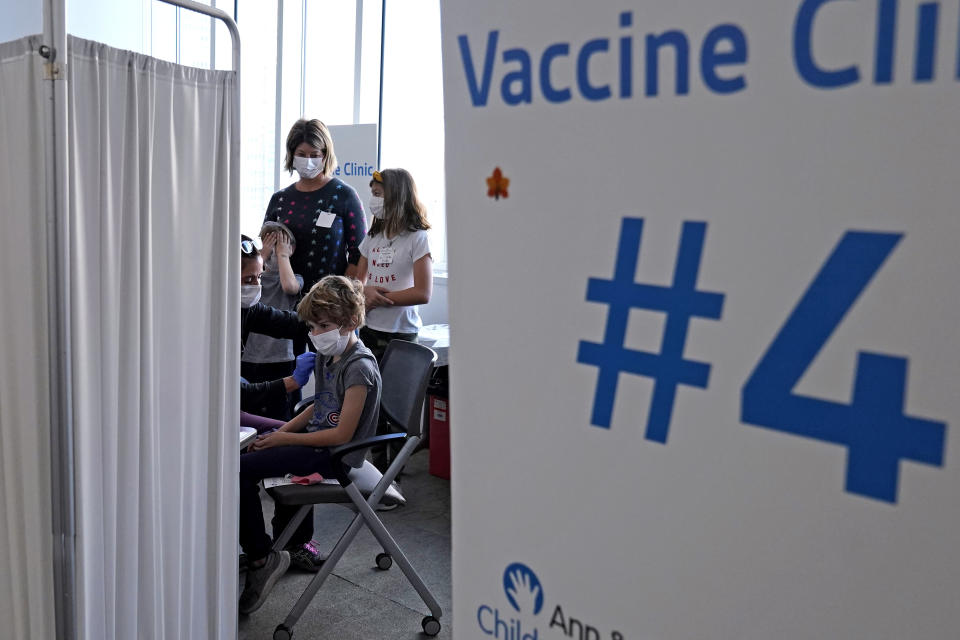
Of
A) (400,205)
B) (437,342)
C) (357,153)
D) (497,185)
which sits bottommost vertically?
(437,342)

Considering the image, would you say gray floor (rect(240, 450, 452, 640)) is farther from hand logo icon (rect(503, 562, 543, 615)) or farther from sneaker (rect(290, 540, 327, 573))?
hand logo icon (rect(503, 562, 543, 615))

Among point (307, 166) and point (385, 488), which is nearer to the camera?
point (385, 488)

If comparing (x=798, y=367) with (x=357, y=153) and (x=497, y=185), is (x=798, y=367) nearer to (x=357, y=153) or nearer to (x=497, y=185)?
(x=497, y=185)

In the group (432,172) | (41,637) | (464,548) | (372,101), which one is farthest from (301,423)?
(372,101)

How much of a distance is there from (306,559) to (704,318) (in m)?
2.60

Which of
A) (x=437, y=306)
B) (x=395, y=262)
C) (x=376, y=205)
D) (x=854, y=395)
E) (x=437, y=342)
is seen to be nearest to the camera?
(x=854, y=395)

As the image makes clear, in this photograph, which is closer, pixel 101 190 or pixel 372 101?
pixel 101 190

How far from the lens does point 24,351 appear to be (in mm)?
1825

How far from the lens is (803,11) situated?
0.68 metres

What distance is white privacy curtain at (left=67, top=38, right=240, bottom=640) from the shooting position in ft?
5.82

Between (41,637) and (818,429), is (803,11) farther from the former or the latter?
(41,637)

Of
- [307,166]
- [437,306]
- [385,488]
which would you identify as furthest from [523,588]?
[437,306]

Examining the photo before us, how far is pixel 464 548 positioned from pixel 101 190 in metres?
1.24

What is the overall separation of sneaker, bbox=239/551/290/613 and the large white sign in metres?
1.92
